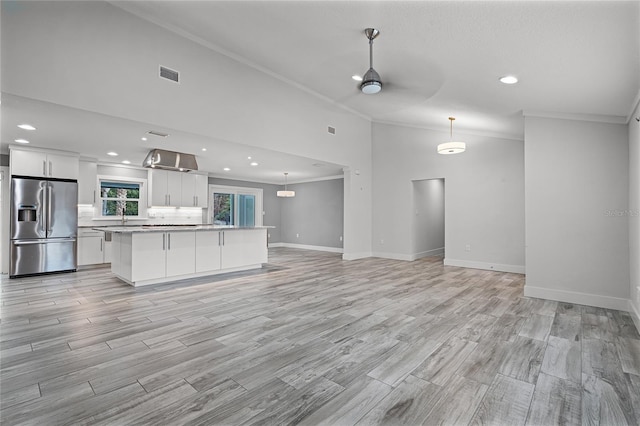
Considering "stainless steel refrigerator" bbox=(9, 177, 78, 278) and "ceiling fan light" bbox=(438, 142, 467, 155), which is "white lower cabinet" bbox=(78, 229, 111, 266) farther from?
"ceiling fan light" bbox=(438, 142, 467, 155)

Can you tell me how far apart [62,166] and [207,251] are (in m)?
3.51

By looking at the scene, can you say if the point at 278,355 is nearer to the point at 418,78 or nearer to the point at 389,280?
the point at 389,280

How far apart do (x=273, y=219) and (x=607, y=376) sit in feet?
33.0

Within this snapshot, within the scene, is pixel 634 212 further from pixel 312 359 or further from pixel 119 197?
pixel 119 197

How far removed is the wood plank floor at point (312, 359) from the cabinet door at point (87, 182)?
2.93 m

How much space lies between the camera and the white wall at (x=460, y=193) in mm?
6418

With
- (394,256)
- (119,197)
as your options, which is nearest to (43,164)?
(119,197)

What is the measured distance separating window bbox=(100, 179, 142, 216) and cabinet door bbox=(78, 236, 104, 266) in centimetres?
86

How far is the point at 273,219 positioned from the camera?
1148 cm

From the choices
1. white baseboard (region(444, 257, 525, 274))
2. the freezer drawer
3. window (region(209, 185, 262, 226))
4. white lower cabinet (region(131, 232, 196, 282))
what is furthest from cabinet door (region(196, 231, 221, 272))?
white baseboard (region(444, 257, 525, 274))

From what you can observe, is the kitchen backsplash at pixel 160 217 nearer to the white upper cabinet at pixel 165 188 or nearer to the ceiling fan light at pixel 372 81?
the white upper cabinet at pixel 165 188

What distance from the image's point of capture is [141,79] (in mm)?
4023

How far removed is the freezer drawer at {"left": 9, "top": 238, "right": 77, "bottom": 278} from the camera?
5578 millimetres

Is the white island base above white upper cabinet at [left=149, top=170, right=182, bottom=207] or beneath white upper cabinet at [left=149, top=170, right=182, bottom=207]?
Answer: beneath
